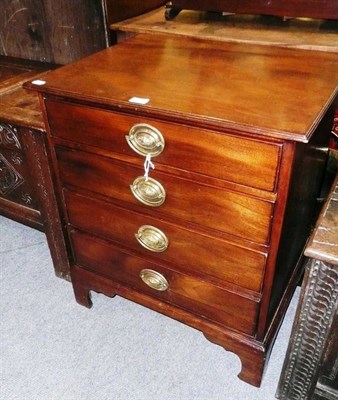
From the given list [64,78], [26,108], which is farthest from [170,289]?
[26,108]

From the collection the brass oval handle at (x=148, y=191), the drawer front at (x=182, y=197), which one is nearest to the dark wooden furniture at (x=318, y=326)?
the drawer front at (x=182, y=197)

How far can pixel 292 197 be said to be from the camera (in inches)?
31.3

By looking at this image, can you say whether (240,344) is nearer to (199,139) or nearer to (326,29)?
(199,139)

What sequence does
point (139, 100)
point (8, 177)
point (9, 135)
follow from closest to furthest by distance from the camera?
point (139, 100)
point (9, 135)
point (8, 177)

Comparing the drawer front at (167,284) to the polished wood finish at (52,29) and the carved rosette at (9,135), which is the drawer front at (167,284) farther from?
the polished wood finish at (52,29)

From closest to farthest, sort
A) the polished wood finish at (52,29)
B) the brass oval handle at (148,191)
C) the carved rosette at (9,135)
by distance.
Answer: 1. the brass oval handle at (148,191)
2. the carved rosette at (9,135)
3. the polished wood finish at (52,29)

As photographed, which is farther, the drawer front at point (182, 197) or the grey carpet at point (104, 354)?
the grey carpet at point (104, 354)

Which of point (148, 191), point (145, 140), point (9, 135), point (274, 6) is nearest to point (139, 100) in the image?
point (145, 140)

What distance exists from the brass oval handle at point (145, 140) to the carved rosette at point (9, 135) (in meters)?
0.62

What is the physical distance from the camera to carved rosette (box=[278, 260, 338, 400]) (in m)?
0.76

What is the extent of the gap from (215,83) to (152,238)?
394 mm

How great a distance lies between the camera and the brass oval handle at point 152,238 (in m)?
0.97

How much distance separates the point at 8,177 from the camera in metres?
1.47

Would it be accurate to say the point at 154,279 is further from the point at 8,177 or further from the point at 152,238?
the point at 8,177
